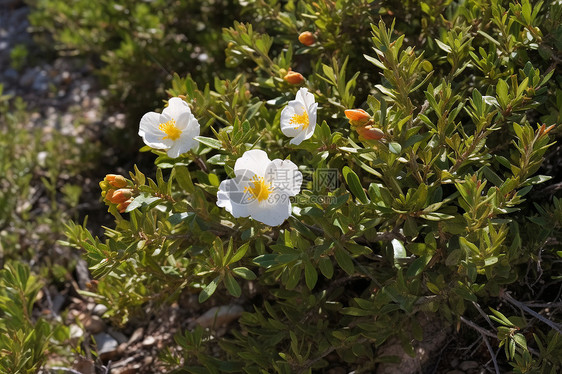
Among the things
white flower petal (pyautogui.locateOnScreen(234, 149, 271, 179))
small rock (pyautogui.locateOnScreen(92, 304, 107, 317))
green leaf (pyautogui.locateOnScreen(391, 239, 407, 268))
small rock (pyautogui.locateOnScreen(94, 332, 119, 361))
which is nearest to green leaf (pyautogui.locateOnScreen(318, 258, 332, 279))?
green leaf (pyautogui.locateOnScreen(391, 239, 407, 268))

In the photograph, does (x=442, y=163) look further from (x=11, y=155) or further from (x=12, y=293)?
(x=11, y=155)

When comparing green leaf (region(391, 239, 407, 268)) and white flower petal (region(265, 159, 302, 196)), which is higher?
white flower petal (region(265, 159, 302, 196))

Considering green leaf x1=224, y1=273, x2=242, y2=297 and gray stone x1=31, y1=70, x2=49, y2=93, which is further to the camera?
gray stone x1=31, y1=70, x2=49, y2=93

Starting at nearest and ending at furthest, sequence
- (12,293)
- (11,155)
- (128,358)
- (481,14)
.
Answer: (481,14)
(12,293)
(128,358)
(11,155)

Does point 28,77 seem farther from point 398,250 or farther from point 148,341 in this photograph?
point 398,250

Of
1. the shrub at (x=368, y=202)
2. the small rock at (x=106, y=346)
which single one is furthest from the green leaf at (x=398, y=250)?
the small rock at (x=106, y=346)

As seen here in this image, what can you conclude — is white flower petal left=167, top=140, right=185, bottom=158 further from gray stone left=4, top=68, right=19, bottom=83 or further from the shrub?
gray stone left=4, top=68, right=19, bottom=83

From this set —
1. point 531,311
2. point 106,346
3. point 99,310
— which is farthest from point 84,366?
point 531,311

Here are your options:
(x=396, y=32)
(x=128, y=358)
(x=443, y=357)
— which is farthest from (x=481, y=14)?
(x=128, y=358)
